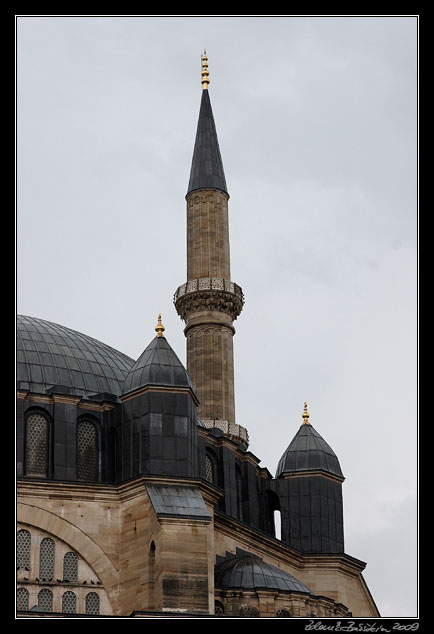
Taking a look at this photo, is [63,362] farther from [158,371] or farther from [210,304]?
[210,304]

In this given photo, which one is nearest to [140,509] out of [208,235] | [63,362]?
[63,362]

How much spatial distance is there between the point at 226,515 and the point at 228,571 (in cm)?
232

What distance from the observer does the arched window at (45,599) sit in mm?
31469

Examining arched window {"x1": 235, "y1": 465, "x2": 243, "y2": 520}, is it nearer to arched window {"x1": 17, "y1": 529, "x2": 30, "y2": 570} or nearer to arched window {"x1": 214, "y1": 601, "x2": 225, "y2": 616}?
arched window {"x1": 214, "y1": 601, "x2": 225, "y2": 616}

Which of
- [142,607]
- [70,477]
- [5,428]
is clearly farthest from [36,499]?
[5,428]

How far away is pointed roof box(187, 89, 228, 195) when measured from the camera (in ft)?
159

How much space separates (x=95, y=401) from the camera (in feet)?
112

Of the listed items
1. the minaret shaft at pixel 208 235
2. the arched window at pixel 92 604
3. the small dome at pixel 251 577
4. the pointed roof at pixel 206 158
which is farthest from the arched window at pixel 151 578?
the pointed roof at pixel 206 158

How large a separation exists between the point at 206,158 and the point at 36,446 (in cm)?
1797

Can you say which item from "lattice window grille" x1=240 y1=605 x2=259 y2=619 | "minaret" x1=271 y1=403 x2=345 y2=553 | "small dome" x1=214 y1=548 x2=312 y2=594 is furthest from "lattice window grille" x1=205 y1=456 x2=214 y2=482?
"lattice window grille" x1=240 y1=605 x2=259 y2=619

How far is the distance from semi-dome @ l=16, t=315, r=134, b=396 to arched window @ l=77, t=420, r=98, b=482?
3.84ft

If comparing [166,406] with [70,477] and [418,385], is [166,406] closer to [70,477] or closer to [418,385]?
[70,477]

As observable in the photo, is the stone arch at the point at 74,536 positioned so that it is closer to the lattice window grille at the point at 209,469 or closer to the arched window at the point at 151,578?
the arched window at the point at 151,578

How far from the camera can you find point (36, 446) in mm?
33312
